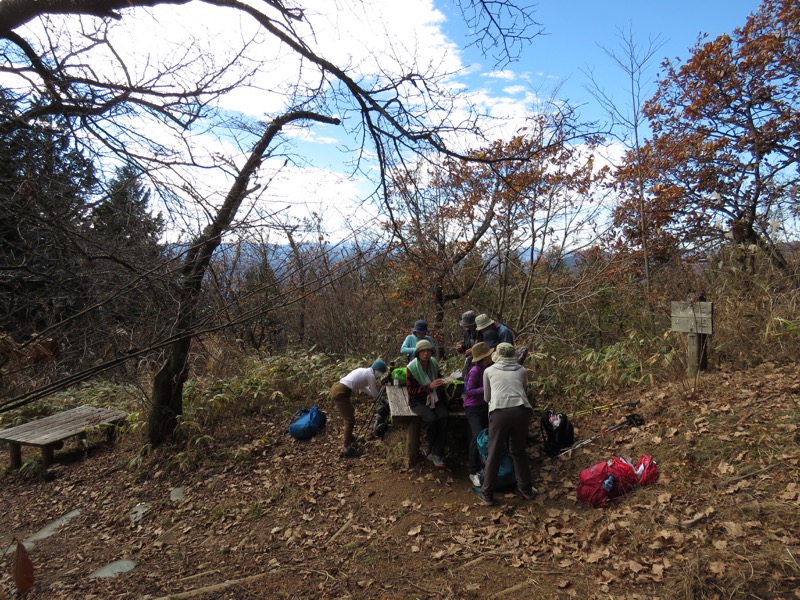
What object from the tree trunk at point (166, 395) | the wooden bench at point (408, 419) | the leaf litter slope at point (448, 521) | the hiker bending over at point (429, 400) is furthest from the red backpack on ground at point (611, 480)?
the tree trunk at point (166, 395)

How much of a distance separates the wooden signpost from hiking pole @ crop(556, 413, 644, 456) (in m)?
1.20

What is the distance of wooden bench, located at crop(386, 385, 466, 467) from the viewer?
18.5 ft

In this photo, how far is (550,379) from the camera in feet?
23.9

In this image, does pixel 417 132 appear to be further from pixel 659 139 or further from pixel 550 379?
pixel 659 139

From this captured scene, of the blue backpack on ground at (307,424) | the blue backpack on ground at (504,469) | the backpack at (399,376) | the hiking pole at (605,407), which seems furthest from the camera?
the blue backpack on ground at (307,424)

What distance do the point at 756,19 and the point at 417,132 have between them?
32.0 feet

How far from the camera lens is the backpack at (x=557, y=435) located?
5678 millimetres

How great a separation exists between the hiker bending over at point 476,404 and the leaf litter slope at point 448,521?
1.02ft

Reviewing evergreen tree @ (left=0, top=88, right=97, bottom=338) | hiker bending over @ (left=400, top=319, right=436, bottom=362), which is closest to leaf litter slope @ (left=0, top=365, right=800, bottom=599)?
hiker bending over @ (left=400, top=319, right=436, bottom=362)

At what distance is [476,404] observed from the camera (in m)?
5.40

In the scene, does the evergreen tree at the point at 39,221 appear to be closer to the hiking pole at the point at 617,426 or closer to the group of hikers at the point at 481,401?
the group of hikers at the point at 481,401

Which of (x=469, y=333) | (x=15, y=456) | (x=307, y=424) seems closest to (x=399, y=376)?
(x=469, y=333)

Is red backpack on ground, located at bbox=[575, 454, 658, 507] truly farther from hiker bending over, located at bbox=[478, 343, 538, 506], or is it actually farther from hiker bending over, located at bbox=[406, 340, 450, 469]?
hiker bending over, located at bbox=[406, 340, 450, 469]

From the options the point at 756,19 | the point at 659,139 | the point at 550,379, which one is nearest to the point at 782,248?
the point at 659,139
